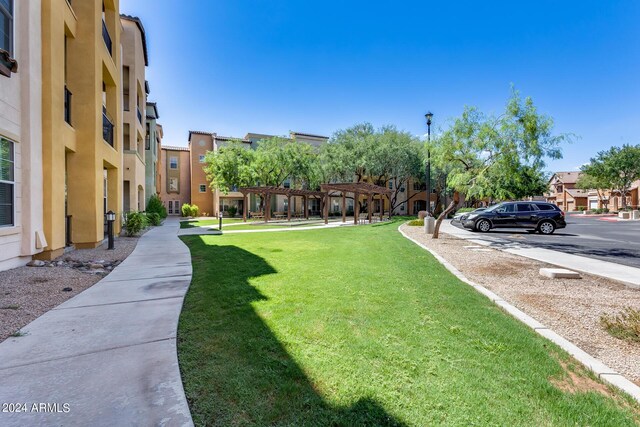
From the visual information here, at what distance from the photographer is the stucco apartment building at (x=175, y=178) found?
4394 centimetres

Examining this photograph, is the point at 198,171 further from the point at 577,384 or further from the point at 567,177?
the point at 567,177

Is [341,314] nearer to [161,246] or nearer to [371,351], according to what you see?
[371,351]

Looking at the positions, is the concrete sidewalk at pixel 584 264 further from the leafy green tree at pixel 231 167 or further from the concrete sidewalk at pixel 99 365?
the leafy green tree at pixel 231 167

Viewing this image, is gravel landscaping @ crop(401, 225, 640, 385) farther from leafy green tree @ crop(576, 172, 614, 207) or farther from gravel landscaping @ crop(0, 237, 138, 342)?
leafy green tree @ crop(576, 172, 614, 207)

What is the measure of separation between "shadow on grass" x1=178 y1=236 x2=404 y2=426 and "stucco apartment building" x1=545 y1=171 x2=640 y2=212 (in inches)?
2535

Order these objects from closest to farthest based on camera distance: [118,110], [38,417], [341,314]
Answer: [38,417]
[341,314]
[118,110]

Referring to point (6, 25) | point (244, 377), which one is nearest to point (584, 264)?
point (244, 377)

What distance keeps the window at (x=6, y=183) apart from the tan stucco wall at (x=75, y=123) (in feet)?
Answer: 3.23

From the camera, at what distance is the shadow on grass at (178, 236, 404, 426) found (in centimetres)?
231

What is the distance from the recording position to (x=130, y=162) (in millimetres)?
18859

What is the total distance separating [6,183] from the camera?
6656 millimetres

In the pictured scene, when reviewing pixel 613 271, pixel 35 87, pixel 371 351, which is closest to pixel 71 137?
pixel 35 87

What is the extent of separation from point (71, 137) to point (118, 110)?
518 centimetres

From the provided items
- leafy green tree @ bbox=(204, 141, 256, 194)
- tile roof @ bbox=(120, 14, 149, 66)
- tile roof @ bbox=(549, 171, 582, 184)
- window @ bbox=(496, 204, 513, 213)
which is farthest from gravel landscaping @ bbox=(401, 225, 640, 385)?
tile roof @ bbox=(549, 171, 582, 184)
